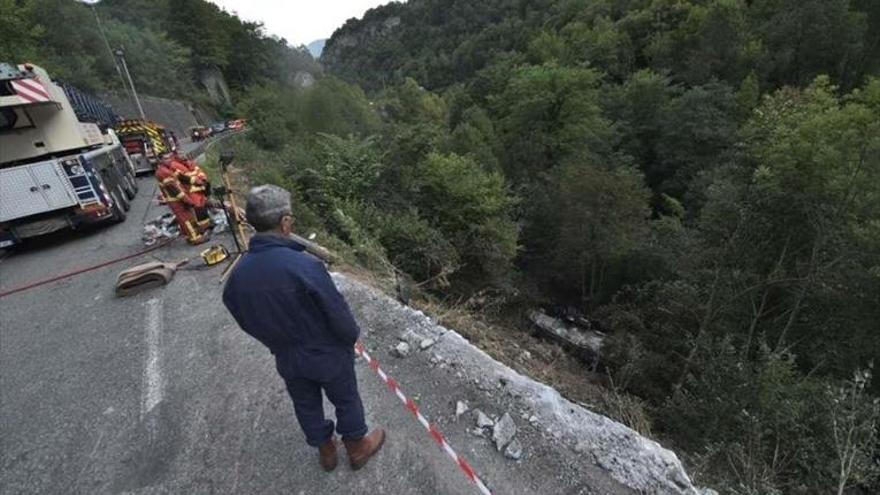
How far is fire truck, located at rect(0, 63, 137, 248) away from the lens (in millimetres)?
8055

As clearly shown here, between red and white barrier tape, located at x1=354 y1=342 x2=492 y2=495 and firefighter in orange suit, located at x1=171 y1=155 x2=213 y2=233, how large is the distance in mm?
4961

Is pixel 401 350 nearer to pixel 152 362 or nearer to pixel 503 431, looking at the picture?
pixel 503 431

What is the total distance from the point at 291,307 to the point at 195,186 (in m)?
6.19

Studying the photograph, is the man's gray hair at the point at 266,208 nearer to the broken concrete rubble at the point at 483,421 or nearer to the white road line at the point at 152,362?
the broken concrete rubble at the point at 483,421

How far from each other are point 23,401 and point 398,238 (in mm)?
6351

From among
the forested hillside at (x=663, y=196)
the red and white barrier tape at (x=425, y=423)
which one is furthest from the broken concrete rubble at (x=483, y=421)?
the forested hillside at (x=663, y=196)

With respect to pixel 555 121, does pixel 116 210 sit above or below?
above

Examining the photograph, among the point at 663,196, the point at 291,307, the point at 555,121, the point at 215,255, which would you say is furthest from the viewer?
the point at 555,121

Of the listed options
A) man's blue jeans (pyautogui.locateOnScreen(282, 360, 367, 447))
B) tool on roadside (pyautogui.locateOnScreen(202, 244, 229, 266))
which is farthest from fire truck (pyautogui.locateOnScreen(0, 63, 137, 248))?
man's blue jeans (pyautogui.locateOnScreen(282, 360, 367, 447))

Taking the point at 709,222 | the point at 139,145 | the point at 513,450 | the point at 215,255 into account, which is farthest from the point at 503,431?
the point at 139,145

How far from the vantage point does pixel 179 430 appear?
3393 mm

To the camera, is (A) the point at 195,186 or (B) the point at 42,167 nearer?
(A) the point at 195,186

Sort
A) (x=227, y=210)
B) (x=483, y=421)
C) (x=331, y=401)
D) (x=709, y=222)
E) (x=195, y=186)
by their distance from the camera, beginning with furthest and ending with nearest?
1. (x=709, y=222)
2. (x=195, y=186)
3. (x=227, y=210)
4. (x=483, y=421)
5. (x=331, y=401)

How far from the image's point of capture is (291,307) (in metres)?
2.20
